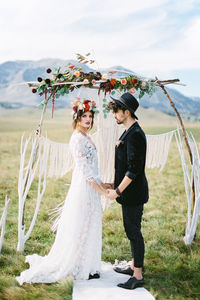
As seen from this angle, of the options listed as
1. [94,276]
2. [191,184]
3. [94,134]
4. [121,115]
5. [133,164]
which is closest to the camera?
[133,164]

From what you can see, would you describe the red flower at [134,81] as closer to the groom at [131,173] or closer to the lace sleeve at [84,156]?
the groom at [131,173]

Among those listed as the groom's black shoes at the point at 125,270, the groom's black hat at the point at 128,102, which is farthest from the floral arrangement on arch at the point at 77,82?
the groom's black shoes at the point at 125,270

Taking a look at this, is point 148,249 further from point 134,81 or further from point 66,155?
point 134,81

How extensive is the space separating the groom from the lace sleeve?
0.82 feet

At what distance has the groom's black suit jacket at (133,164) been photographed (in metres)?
2.65

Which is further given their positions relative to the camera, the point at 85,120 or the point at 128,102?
the point at 85,120

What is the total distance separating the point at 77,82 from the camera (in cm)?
331

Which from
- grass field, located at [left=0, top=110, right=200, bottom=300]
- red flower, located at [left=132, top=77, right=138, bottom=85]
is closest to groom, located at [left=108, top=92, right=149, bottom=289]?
grass field, located at [left=0, top=110, right=200, bottom=300]

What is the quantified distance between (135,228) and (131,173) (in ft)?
1.93

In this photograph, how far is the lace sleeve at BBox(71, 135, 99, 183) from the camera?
283 cm

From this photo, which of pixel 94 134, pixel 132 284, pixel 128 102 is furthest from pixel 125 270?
pixel 128 102

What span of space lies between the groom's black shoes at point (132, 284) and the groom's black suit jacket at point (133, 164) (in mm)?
806

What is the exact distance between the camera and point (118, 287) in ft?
9.53

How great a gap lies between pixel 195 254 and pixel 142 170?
162 centimetres
